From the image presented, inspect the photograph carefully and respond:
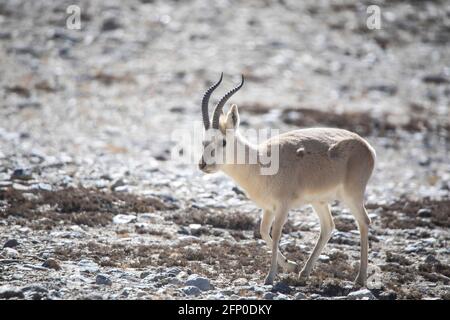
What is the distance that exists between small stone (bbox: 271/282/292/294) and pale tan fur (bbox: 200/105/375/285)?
2.15 feet

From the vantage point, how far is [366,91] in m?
31.5

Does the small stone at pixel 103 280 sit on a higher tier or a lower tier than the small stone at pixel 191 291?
higher

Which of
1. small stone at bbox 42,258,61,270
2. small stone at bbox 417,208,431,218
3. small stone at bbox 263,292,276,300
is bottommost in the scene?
small stone at bbox 263,292,276,300

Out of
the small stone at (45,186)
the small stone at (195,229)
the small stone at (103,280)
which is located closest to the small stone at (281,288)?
the small stone at (103,280)

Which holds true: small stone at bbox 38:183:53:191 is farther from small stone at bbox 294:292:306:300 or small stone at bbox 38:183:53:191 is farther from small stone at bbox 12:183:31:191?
small stone at bbox 294:292:306:300

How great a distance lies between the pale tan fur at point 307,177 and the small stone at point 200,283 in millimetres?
1488

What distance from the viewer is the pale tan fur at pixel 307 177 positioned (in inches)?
485

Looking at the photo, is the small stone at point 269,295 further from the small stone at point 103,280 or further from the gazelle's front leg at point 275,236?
the small stone at point 103,280

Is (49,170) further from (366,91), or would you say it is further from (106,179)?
(366,91)

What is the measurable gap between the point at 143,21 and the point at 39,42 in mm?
6263

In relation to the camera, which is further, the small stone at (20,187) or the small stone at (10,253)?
the small stone at (20,187)

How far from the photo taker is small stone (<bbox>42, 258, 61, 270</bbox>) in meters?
11.5

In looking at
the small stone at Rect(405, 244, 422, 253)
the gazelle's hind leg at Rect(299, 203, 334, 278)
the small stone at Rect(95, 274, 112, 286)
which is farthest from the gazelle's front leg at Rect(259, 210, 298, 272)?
the small stone at Rect(405, 244, 422, 253)
